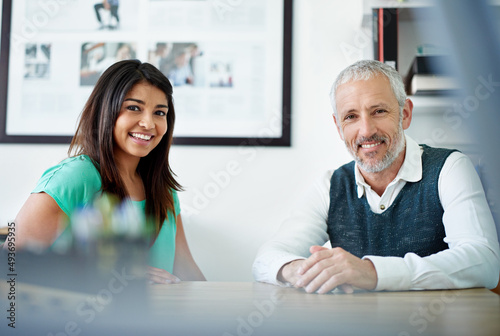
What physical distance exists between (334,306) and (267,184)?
1334 mm

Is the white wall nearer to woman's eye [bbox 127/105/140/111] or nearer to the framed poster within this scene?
the framed poster

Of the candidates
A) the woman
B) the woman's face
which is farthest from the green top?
the woman's face

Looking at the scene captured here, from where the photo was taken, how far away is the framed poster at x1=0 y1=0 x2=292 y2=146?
1939 mm

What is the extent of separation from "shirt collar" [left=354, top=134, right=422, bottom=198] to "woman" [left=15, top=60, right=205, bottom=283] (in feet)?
1.99

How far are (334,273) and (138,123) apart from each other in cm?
78

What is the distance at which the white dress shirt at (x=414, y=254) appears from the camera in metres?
0.79

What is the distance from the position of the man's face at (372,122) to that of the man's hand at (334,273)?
488mm

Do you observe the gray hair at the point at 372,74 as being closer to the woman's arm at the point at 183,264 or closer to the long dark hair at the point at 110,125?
the long dark hair at the point at 110,125

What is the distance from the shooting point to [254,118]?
1.94 metres

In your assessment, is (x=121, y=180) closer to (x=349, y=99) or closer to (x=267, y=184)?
(x=349, y=99)

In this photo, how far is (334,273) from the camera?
0.78 metres

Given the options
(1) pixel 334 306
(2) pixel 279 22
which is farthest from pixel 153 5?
(1) pixel 334 306

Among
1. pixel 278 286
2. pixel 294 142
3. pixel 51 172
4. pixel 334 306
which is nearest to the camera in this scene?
pixel 334 306

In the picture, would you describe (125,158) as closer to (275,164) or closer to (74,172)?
(74,172)
